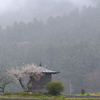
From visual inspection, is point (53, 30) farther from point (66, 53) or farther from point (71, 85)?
point (71, 85)

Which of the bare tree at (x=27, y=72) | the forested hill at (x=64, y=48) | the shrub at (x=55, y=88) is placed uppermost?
the forested hill at (x=64, y=48)

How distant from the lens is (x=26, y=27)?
13900cm

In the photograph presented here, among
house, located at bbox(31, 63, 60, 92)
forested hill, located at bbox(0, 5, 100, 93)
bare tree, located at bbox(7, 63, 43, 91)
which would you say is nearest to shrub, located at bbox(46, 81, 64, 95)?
bare tree, located at bbox(7, 63, 43, 91)

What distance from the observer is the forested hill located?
82375mm

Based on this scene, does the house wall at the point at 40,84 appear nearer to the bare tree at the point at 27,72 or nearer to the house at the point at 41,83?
the house at the point at 41,83

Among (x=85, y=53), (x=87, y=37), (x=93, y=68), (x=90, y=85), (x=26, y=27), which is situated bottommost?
(x=90, y=85)

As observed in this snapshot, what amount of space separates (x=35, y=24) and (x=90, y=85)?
69.5 meters

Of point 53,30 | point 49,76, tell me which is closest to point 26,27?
point 53,30

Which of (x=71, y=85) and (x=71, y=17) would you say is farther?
(x=71, y=17)

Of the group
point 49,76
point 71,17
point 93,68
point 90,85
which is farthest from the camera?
point 71,17

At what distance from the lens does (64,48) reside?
97188mm

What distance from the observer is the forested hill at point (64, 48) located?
82375 mm

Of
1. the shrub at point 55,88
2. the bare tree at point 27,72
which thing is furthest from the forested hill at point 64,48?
the shrub at point 55,88

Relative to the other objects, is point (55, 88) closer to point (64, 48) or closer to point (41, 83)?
point (41, 83)
